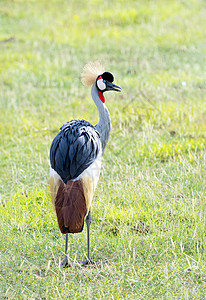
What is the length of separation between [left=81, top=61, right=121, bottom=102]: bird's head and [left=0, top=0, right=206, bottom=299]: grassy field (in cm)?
100

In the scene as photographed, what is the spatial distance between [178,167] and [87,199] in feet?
6.14

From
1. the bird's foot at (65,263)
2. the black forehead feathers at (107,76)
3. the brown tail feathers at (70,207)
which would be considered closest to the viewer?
the brown tail feathers at (70,207)

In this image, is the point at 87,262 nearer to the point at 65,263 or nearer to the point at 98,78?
the point at 65,263

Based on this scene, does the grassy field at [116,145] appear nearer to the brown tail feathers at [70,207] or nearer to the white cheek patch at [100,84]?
the brown tail feathers at [70,207]

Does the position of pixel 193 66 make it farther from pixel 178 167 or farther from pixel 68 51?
pixel 178 167

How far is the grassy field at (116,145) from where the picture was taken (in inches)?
135

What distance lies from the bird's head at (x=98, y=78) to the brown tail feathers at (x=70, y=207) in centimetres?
114

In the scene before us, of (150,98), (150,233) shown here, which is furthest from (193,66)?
(150,233)

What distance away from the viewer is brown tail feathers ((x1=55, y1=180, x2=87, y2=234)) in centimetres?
332

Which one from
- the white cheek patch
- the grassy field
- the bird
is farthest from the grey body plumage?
the grassy field

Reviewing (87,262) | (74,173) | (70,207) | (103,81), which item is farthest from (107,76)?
(87,262)

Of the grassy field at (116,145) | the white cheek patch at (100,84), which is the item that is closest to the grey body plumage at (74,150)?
the white cheek patch at (100,84)

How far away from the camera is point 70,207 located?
3.35 meters

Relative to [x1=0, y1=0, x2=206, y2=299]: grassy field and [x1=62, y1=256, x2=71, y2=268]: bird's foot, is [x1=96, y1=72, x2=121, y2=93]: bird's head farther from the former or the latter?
[x1=62, y1=256, x2=71, y2=268]: bird's foot
